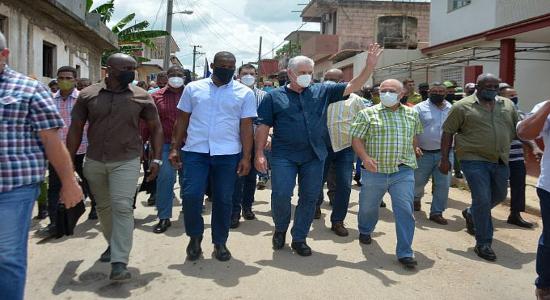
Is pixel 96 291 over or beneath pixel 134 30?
beneath

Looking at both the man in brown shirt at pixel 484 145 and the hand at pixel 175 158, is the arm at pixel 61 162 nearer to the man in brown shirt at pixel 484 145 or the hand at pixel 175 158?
the hand at pixel 175 158

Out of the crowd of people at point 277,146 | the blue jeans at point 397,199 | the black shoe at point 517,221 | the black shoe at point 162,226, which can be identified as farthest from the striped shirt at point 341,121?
the black shoe at point 517,221

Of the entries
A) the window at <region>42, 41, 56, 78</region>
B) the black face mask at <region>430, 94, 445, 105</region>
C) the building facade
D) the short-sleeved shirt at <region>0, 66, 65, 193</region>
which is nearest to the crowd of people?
the short-sleeved shirt at <region>0, 66, 65, 193</region>

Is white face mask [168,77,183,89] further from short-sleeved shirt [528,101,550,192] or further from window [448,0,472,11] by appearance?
window [448,0,472,11]

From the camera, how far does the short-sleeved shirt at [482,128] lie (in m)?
5.25

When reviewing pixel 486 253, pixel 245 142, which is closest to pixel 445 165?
pixel 486 253

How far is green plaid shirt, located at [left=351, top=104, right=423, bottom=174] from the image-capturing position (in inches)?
197

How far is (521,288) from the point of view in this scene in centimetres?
439

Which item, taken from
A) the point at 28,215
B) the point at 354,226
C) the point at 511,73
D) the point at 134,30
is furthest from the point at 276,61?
the point at 28,215

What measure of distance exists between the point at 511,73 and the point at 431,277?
10667 millimetres

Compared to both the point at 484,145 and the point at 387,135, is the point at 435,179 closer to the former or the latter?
the point at 484,145

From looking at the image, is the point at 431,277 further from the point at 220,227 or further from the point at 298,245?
the point at 220,227

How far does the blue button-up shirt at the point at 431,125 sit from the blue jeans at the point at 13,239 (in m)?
5.20

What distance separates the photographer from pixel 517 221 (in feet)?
22.1
